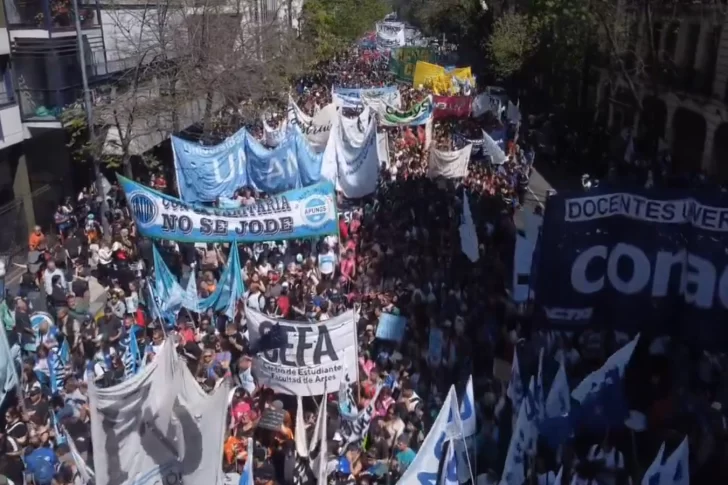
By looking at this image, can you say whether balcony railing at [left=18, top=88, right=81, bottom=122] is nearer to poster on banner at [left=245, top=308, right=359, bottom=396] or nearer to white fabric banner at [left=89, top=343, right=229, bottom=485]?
poster on banner at [left=245, top=308, right=359, bottom=396]

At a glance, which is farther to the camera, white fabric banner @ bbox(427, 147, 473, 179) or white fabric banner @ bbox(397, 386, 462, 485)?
white fabric banner @ bbox(427, 147, 473, 179)

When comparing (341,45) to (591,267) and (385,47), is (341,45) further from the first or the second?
(591,267)

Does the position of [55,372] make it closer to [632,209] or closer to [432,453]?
[432,453]

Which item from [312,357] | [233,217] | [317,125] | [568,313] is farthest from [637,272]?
[317,125]

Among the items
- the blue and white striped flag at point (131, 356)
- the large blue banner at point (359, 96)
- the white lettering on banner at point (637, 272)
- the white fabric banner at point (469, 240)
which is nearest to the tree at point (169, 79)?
the large blue banner at point (359, 96)

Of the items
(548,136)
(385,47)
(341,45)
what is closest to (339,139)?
(548,136)

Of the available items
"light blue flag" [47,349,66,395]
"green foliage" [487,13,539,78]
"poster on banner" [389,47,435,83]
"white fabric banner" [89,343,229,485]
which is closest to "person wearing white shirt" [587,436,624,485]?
"white fabric banner" [89,343,229,485]

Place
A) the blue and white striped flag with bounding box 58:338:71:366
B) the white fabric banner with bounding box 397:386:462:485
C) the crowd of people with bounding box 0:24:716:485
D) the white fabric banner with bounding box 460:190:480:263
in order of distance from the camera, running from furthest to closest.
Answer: the white fabric banner with bounding box 460:190:480:263 < the blue and white striped flag with bounding box 58:338:71:366 < the crowd of people with bounding box 0:24:716:485 < the white fabric banner with bounding box 397:386:462:485

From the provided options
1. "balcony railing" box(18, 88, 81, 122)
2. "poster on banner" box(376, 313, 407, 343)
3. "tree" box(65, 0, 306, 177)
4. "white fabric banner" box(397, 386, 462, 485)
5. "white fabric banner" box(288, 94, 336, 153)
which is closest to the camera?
"white fabric banner" box(397, 386, 462, 485)
